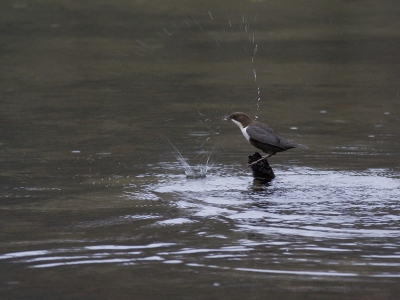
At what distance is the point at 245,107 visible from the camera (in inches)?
523

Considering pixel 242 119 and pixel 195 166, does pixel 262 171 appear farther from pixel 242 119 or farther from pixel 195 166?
pixel 195 166

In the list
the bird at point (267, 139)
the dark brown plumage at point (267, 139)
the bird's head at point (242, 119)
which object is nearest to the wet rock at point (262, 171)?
the bird at point (267, 139)

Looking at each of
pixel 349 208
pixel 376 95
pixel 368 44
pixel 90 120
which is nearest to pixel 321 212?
pixel 349 208

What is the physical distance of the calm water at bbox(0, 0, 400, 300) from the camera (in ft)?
20.4

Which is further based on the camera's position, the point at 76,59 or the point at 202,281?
the point at 76,59

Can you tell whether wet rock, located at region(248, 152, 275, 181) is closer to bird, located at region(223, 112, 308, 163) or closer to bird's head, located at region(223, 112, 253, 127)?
bird, located at region(223, 112, 308, 163)

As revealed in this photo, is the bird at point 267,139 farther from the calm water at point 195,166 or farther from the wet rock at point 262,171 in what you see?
the calm water at point 195,166

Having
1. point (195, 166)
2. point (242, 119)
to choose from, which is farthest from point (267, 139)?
point (195, 166)

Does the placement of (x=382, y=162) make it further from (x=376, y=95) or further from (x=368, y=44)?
(x=368, y=44)

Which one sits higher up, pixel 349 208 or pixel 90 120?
pixel 90 120

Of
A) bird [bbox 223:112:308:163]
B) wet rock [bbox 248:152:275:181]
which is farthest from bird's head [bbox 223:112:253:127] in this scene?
wet rock [bbox 248:152:275:181]

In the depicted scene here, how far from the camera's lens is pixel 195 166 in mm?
9719

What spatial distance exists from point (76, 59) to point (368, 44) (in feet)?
22.4

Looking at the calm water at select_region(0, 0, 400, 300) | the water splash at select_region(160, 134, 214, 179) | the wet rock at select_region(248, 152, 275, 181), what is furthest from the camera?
the water splash at select_region(160, 134, 214, 179)
